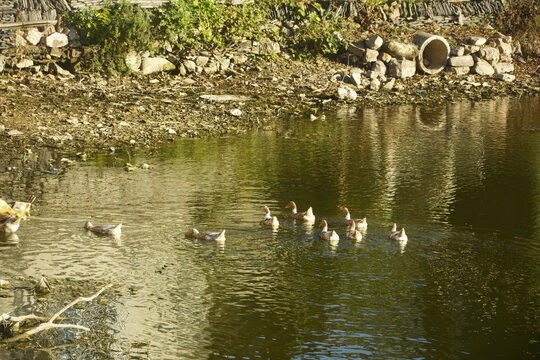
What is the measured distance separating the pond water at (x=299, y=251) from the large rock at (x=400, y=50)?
709 cm

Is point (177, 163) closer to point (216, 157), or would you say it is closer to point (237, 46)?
point (216, 157)

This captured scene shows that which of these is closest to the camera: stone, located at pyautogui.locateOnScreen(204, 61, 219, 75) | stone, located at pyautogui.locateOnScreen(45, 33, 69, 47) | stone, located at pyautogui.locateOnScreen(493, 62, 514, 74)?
stone, located at pyautogui.locateOnScreen(45, 33, 69, 47)

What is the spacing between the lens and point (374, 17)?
2273cm

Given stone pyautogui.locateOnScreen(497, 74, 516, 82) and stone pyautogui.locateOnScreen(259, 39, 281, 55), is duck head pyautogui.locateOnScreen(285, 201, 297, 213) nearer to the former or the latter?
stone pyautogui.locateOnScreen(259, 39, 281, 55)

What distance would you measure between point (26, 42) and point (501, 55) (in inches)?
506

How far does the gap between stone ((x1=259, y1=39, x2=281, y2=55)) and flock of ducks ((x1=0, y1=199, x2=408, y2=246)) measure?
38.5ft

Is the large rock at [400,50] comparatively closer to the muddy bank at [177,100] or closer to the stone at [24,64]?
the muddy bank at [177,100]

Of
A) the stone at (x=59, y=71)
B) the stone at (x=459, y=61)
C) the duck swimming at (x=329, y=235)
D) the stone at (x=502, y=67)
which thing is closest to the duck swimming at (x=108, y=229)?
the duck swimming at (x=329, y=235)

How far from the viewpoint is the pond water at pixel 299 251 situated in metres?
6.52

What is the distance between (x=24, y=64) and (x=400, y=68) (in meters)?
9.33

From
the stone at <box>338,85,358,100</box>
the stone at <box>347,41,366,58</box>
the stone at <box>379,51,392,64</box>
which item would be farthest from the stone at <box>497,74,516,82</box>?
the stone at <box>338,85,358,100</box>

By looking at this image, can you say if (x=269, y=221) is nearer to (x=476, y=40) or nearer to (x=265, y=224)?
(x=265, y=224)

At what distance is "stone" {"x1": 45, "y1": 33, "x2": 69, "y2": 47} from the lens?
18469 mm

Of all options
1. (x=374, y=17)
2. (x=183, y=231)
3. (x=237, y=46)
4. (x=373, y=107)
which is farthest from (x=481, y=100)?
(x=183, y=231)
